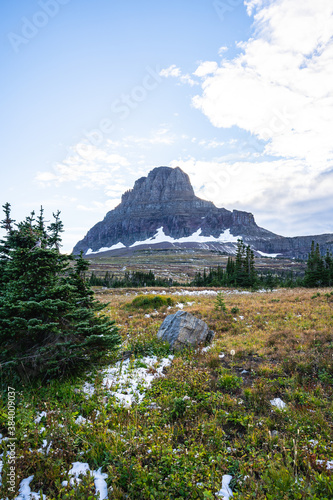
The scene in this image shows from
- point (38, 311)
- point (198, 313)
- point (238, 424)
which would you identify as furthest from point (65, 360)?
point (198, 313)

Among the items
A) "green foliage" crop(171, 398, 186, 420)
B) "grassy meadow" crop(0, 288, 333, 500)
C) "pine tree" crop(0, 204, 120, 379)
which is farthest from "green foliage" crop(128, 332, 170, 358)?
"green foliage" crop(171, 398, 186, 420)

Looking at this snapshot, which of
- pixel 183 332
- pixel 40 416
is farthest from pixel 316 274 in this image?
pixel 40 416

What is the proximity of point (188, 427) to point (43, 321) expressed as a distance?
4553 mm

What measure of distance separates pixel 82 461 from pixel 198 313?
40.8 ft

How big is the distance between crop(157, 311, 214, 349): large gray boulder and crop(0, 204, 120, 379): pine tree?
3.19 m

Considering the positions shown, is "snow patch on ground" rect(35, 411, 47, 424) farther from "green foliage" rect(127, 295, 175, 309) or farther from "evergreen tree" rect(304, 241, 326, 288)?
"evergreen tree" rect(304, 241, 326, 288)

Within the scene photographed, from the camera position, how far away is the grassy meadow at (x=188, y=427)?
11.2ft

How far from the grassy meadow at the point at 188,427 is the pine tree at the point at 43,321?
0.63m

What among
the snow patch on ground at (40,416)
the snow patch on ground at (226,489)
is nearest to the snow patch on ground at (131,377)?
the snow patch on ground at (40,416)

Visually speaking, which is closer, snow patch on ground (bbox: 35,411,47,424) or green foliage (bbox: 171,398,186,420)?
snow patch on ground (bbox: 35,411,47,424)

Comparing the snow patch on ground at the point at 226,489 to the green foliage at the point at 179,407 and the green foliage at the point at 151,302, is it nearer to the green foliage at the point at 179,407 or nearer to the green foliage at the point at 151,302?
the green foliage at the point at 179,407

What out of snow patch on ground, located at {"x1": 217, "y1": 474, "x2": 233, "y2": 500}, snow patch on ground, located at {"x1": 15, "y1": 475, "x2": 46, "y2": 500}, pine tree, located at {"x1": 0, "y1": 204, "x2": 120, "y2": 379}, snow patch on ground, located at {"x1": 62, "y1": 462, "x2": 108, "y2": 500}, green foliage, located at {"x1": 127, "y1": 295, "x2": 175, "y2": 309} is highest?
pine tree, located at {"x1": 0, "y1": 204, "x2": 120, "y2": 379}

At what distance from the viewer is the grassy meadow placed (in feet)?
11.2

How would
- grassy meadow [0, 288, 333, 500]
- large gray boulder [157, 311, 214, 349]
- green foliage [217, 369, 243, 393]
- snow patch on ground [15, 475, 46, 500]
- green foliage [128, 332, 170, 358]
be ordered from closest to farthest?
snow patch on ground [15, 475, 46, 500] < grassy meadow [0, 288, 333, 500] < green foliage [217, 369, 243, 393] < green foliage [128, 332, 170, 358] < large gray boulder [157, 311, 214, 349]
